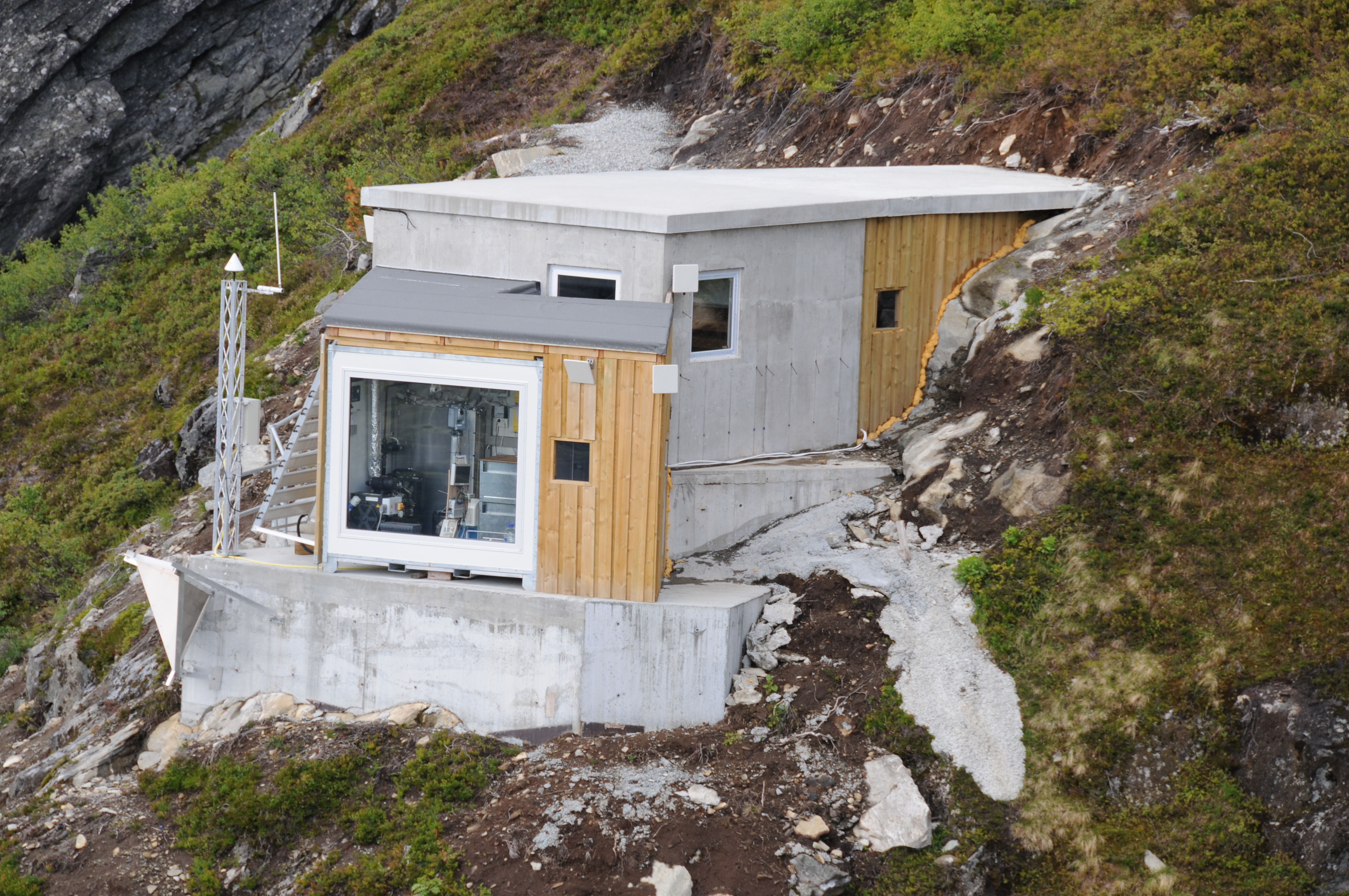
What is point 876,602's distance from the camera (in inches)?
448

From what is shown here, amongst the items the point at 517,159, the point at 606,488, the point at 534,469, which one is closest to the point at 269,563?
the point at 534,469

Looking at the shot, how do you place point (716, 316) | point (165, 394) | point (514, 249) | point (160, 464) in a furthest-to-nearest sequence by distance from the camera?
point (165, 394), point (160, 464), point (716, 316), point (514, 249)

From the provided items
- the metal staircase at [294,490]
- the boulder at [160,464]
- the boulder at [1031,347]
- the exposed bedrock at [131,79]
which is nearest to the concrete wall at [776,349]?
the boulder at [1031,347]

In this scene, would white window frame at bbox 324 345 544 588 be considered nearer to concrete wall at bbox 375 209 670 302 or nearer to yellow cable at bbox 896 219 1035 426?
concrete wall at bbox 375 209 670 302

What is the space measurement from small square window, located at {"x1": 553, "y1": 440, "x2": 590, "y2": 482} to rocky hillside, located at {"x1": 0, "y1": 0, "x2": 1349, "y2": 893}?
6.87 feet

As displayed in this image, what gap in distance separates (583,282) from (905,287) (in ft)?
13.8

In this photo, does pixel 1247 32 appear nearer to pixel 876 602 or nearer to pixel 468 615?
pixel 876 602

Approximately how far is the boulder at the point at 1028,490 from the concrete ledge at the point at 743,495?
5.19 feet

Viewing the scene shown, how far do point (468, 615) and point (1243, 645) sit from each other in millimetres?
6715

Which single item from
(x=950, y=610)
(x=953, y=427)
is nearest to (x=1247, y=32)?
(x=953, y=427)

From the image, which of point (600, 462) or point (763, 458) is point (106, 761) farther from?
point (763, 458)

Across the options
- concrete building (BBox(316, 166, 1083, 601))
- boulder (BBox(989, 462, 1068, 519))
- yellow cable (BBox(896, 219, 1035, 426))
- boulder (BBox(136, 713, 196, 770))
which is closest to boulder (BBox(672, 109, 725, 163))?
concrete building (BBox(316, 166, 1083, 601))

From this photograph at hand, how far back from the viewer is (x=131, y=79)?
36.4 metres

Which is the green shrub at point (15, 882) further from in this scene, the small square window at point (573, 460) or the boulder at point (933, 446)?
the boulder at point (933, 446)
